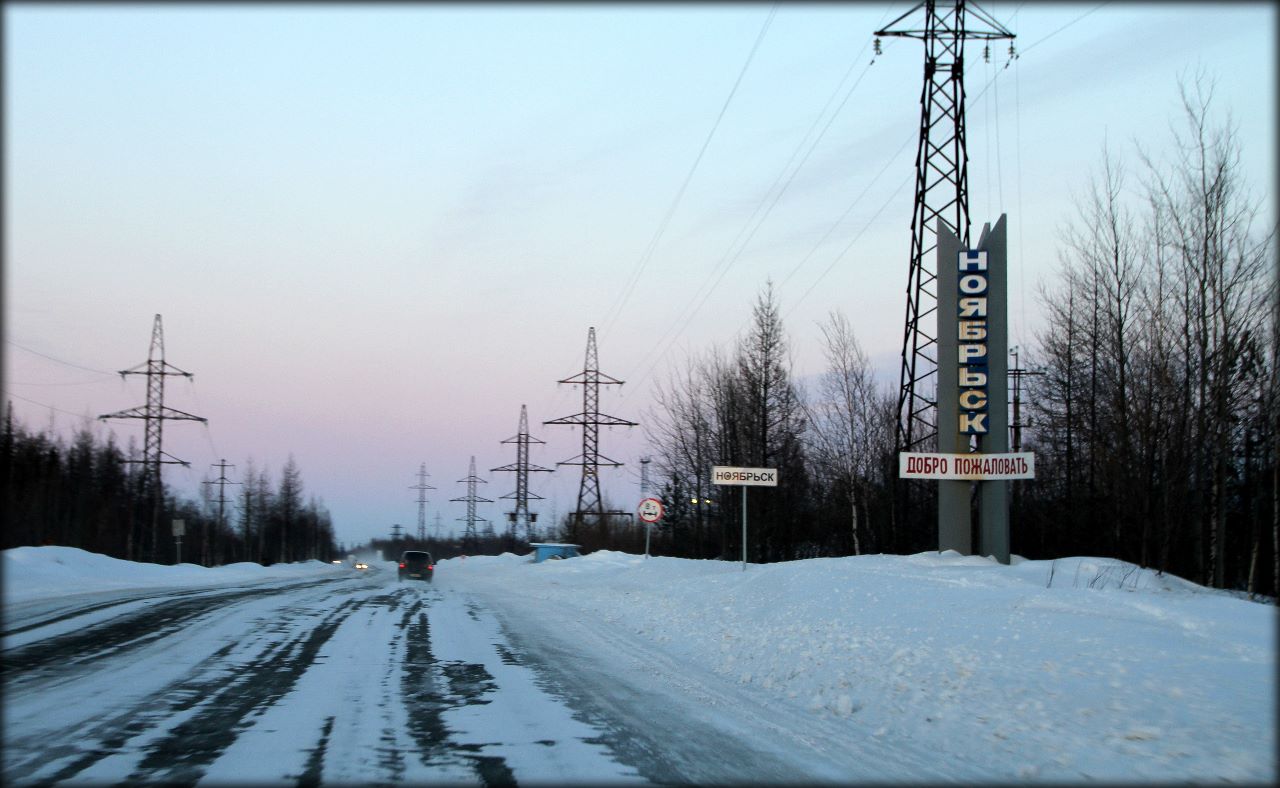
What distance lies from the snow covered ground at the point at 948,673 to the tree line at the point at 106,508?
269 centimetres

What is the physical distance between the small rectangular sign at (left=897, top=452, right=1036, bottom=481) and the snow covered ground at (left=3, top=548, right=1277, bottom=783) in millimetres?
3783

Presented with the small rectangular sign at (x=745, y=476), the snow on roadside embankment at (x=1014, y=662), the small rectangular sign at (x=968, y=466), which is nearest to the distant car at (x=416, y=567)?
the small rectangular sign at (x=745, y=476)

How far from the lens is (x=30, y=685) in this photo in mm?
10055

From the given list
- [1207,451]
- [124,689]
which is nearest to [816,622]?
[124,689]

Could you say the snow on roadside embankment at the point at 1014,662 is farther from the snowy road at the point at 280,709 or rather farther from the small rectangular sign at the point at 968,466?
the small rectangular sign at the point at 968,466

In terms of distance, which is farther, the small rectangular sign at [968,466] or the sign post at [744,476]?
the sign post at [744,476]

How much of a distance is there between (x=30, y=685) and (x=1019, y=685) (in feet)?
33.8

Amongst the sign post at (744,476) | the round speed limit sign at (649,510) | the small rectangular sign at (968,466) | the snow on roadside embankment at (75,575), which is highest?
the small rectangular sign at (968,466)

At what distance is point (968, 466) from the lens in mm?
23016

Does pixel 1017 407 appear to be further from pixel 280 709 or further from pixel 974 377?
pixel 280 709

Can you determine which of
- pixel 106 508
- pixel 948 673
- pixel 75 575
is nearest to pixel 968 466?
pixel 948 673

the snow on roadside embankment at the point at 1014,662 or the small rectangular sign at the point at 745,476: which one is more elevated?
the small rectangular sign at the point at 745,476

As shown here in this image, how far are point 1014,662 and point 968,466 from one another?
46.5 feet

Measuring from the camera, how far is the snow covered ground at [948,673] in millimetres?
6859
